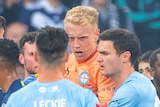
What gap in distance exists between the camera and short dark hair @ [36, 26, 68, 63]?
220 inches

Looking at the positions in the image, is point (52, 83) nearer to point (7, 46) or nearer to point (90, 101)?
point (90, 101)

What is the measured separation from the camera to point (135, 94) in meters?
6.23

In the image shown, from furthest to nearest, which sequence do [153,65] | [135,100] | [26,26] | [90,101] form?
[26,26] → [153,65] → [135,100] → [90,101]

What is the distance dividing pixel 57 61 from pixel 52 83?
16cm

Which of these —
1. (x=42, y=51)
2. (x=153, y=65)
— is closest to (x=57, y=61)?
(x=42, y=51)

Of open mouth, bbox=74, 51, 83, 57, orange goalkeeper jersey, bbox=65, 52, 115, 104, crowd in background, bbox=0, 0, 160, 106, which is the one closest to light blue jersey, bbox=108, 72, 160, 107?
orange goalkeeper jersey, bbox=65, 52, 115, 104

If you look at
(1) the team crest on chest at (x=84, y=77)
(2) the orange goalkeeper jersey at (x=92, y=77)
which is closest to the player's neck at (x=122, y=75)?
(2) the orange goalkeeper jersey at (x=92, y=77)

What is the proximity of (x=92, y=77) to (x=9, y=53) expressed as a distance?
2.96 ft

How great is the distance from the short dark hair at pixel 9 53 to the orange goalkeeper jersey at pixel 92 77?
0.76m

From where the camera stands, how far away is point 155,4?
11789mm

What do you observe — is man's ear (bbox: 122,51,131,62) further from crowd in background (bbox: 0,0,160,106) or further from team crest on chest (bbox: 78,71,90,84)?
crowd in background (bbox: 0,0,160,106)

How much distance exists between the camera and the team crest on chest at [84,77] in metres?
6.96

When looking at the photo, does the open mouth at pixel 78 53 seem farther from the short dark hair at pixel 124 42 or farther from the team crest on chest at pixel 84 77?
the short dark hair at pixel 124 42

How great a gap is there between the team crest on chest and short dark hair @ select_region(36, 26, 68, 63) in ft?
4.44
